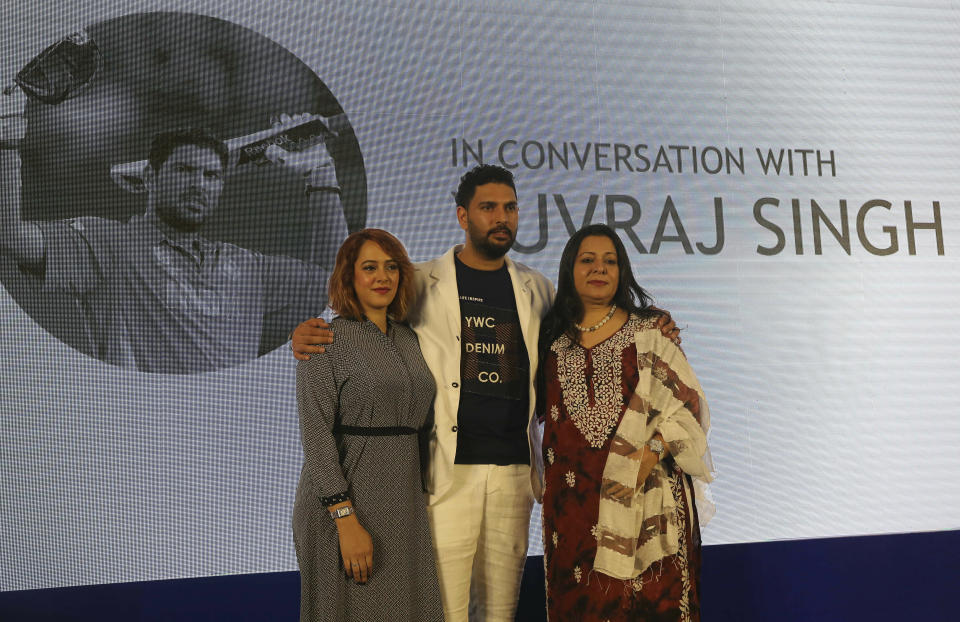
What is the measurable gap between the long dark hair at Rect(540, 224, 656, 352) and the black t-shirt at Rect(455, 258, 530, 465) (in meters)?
0.10

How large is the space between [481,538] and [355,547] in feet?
1.55

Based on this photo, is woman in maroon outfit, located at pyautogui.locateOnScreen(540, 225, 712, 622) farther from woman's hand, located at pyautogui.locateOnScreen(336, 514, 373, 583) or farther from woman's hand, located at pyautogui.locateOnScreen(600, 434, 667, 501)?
woman's hand, located at pyautogui.locateOnScreen(336, 514, 373, 583)

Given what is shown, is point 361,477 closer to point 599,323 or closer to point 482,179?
point 599,323

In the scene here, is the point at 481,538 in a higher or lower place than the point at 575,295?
lower

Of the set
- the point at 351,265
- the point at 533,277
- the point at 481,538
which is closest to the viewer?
the point at 351,265

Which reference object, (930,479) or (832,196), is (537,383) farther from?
(930,479)

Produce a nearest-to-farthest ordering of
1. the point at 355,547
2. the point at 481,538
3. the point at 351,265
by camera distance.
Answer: the point at 355,547
the point at 351,265
the point at 481,538

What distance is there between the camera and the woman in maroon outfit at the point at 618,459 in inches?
77.0

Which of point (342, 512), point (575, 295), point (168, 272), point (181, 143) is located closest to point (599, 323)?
point (575, 295)

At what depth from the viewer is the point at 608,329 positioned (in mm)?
2059

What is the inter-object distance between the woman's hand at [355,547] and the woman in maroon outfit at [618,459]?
500 mm

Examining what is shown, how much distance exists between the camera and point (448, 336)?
211 centimetres

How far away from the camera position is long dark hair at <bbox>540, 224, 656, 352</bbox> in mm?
2076

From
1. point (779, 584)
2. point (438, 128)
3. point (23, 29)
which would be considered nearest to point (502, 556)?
point (779, 584)
